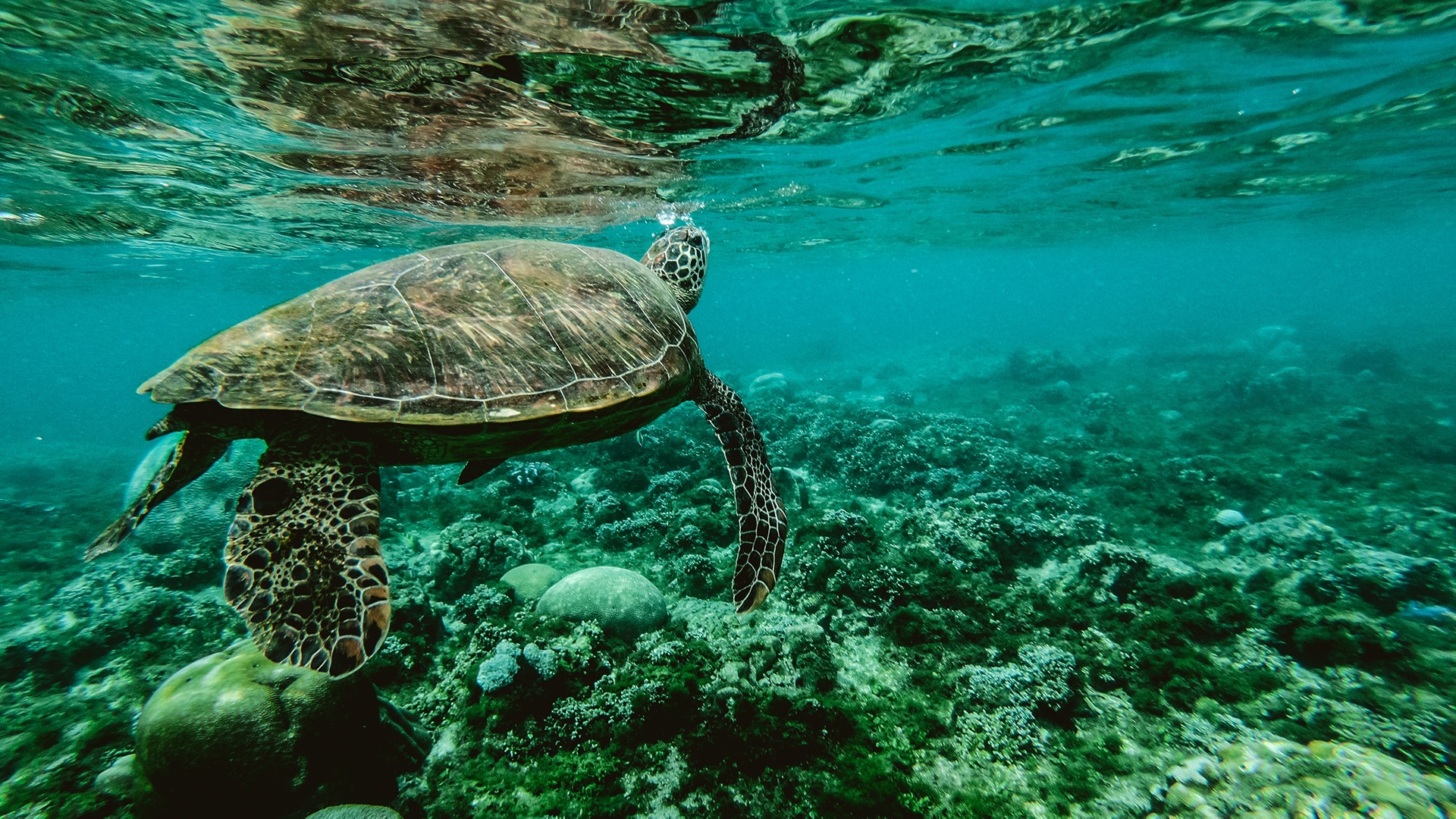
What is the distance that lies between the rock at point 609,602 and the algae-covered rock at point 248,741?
2170 mm

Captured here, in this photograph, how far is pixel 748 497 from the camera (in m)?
4.73

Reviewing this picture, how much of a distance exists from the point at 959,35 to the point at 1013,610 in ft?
26.0

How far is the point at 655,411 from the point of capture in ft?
15.9

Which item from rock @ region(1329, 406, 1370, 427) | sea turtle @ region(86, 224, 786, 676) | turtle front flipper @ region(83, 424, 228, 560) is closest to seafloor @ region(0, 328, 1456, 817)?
sea turtle @ region(86, 224, 786, 676)

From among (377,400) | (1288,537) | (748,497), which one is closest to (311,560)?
(377,400)

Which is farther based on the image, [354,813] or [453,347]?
[453,347]

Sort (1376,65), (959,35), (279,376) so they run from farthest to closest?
(1376,65)
(959,35)
(279,376)

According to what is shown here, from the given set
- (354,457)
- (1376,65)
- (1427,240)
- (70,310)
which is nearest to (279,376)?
(354,457)

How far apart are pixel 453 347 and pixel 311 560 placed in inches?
58.0

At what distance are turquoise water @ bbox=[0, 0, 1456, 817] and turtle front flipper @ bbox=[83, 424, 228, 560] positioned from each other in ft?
4.76

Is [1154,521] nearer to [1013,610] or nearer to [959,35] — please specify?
[1013,610]

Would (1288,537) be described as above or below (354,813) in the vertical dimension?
below

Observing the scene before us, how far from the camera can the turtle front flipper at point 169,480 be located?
341 cm

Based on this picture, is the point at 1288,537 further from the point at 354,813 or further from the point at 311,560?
the point at 311,560
